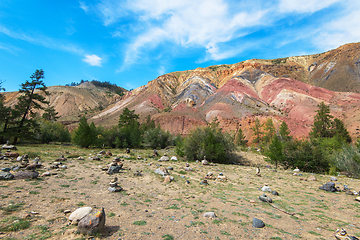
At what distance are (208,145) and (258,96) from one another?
63366 mm

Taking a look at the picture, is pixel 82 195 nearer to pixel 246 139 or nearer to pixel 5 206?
pixel 5 206

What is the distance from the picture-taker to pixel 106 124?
6550 cm

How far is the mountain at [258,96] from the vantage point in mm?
53250

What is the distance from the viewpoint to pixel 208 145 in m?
18.6

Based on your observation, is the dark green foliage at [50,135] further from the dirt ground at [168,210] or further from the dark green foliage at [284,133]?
the dark green foliage at [284,133]

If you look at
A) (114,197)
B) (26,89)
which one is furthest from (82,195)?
(26,89)

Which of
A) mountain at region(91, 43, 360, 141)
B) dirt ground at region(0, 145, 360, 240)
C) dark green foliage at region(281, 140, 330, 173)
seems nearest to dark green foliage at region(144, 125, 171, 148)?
mountain at region(91, 43, 360, 141)

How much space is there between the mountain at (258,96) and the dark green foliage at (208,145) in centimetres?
2940

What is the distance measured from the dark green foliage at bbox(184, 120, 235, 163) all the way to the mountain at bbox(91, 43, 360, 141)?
96.5 ft

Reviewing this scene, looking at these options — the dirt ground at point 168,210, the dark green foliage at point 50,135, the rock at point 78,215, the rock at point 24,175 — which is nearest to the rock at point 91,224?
the dirt ground at point 168,210

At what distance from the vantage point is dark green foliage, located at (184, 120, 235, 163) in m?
18.6

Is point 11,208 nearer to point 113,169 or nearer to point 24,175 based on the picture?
point 24,175

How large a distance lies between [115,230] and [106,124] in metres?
67.9

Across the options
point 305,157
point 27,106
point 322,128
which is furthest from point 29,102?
point 322,128
